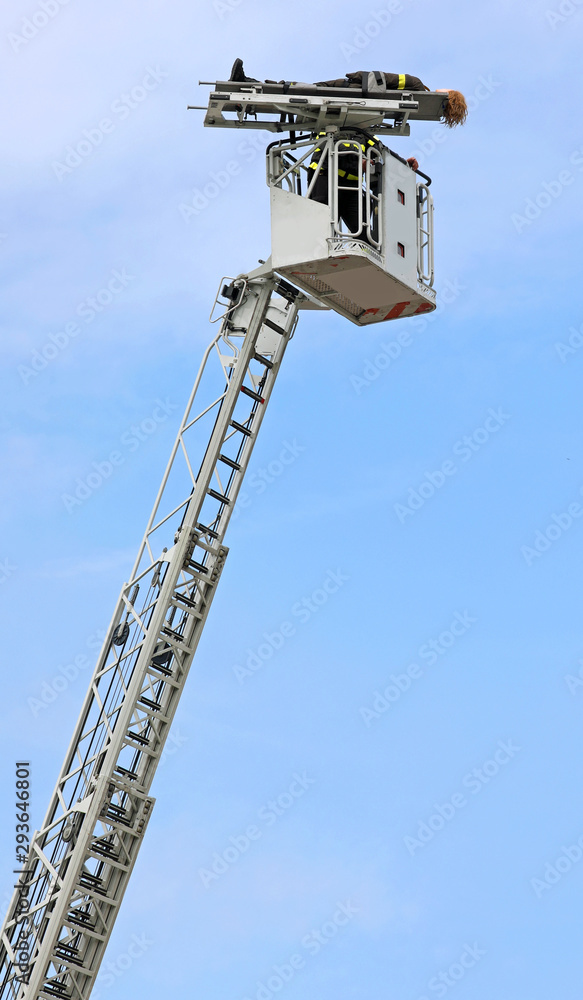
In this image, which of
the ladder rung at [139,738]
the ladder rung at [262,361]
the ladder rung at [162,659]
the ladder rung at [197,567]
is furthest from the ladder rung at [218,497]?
the ladder rung at [139,738]

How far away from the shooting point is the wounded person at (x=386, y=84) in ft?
76.2

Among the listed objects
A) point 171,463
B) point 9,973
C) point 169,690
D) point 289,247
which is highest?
point 289,247

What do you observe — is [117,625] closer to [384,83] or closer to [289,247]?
[289,247]

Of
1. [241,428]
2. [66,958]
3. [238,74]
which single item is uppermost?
[238,74]

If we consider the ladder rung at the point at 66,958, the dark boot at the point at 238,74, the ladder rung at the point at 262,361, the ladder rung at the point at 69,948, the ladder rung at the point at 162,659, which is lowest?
the ladder rung at the point at 66,958

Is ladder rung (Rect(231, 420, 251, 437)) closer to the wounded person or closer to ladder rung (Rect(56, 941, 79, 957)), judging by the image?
the wounded person

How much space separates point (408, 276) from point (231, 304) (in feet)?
10.6

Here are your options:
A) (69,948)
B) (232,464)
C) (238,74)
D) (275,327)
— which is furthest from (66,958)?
(238,74)

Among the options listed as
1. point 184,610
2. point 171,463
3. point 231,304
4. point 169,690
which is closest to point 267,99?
point 231,304

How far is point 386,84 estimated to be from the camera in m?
23.5

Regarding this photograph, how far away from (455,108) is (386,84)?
128cm

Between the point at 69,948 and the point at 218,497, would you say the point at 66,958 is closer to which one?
the point at 69,948

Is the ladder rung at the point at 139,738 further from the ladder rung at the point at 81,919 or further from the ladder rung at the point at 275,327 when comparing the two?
the ladder rung at the point at 275,327

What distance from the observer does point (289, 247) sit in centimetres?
2302
